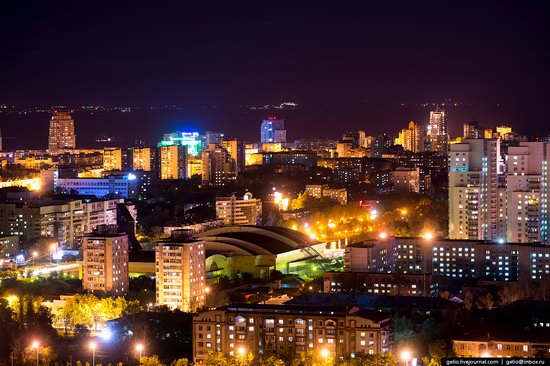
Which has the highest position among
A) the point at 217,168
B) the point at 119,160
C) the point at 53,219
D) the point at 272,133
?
the point at 272,133

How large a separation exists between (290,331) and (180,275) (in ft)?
11.9

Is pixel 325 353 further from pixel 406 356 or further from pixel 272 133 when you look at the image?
pixel 272 133

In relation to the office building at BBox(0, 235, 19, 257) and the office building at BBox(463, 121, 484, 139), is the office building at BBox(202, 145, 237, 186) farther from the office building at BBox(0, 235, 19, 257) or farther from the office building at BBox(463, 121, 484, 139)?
the office building at BBox(0, 235, 19, 257)

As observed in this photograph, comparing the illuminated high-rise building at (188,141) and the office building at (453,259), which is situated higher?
the illuminated high-rise building at (188,141)

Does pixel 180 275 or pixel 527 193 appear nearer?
pixel 180 275

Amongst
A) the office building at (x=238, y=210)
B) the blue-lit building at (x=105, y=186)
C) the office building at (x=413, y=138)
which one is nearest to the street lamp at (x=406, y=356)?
the office building at (x=238, y=210)

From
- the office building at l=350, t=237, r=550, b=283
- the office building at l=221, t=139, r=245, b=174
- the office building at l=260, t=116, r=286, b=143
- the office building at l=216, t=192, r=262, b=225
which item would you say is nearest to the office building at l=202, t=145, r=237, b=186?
the office building at l=221, t=139, r=245, b=174

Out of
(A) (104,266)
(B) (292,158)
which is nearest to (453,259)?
(A) (104,266)

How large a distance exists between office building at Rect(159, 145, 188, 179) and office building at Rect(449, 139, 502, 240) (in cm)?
1258

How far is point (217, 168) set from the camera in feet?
111

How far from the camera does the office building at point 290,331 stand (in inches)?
581

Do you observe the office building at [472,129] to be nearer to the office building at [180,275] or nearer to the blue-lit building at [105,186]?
the blue-lit building at [105,186]

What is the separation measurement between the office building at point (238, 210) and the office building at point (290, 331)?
37.2ft

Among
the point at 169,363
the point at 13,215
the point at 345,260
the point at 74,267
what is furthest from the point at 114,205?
the point at 169,363
